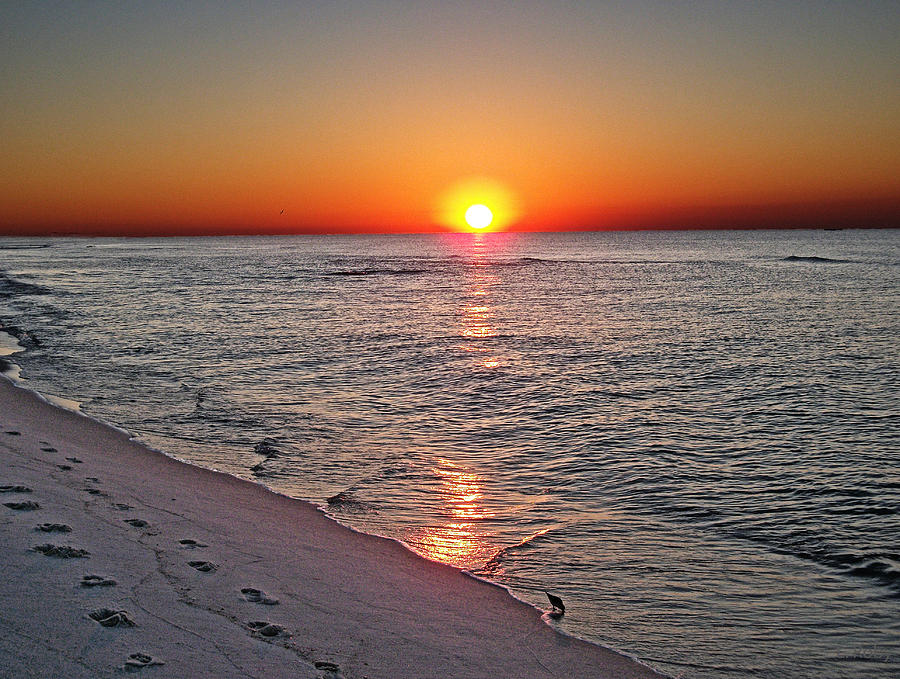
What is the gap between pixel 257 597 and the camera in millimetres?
5840

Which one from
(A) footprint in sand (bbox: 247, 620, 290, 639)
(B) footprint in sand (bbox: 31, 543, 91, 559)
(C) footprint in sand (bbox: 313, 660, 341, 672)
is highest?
(B) footprint in sand (bbox: 31, 543, 91, 559)

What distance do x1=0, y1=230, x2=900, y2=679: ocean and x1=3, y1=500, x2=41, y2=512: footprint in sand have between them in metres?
3.37

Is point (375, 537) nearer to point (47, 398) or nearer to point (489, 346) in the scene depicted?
point (47, 398)

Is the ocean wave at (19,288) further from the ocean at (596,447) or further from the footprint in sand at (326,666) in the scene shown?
the footprint in sand at (326,666)

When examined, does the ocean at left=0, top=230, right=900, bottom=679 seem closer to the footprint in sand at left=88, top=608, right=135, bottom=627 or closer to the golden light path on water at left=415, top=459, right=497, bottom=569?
the golden light path on water at left=415, top=459, right=497, bottom=569

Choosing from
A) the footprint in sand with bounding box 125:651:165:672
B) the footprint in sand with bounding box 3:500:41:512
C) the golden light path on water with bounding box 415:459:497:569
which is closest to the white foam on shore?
the footprint in sand with bounding box 3:500:41:512

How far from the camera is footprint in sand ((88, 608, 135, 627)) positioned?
4887mm

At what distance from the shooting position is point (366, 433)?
1283cm

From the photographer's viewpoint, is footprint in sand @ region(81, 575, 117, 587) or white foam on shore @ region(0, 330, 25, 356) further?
white foam on shore @ region(0, 330, 25, 356)

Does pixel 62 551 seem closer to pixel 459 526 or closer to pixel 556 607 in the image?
pixel 459 526

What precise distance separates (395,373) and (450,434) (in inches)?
250

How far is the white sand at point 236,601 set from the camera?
15.3ft

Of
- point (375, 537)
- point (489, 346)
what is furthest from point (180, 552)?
point (489, 346)

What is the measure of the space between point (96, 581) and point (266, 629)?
1.53 metres
